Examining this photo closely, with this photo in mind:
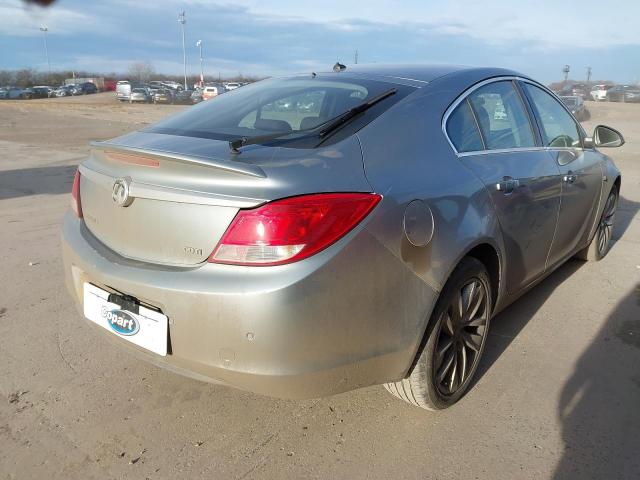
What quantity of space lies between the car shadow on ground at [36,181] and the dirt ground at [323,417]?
15.0 ft

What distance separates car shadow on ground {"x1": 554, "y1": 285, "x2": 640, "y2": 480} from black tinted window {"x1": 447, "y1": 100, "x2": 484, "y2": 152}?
134 centimetres

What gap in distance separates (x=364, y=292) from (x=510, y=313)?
6.87 ft

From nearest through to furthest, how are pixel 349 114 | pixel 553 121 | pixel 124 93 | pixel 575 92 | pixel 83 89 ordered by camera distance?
pixel 349 114 → pixel 553 121 → pixel 575 92 → pixel 124 93 → pixel 83 89

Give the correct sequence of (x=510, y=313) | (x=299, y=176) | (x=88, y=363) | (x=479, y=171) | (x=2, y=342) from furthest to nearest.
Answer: (x=510, y=313)
(x=2, y=342)
(x=88, y=363)
(x=479, y=171)
(x=299, y=176)

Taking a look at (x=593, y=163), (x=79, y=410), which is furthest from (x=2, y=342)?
(x=593, y=163)

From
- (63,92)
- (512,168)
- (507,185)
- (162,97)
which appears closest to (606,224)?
(512,168)

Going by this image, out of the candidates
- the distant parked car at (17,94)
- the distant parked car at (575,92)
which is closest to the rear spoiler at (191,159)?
the distant parked car at (575,92)

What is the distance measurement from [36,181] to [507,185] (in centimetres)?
800

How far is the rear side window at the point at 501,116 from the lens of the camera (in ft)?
9.24

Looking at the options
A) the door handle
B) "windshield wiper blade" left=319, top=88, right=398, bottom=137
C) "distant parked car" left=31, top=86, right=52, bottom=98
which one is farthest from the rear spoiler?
"distant parked car" left=31, top=86, right=52, bottom=98

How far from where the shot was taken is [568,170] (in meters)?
3.48

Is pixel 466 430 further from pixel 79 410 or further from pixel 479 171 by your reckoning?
pixel 79 410

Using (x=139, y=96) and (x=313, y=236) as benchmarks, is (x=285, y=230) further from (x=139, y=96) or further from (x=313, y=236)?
(x=139, y=96)

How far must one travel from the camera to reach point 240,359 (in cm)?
185
